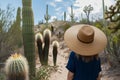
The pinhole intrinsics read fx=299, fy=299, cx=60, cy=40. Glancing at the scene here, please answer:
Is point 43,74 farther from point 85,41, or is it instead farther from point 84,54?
point 84,54

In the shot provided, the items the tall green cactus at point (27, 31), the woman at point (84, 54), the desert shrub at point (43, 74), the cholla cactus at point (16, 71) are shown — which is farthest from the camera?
the desert shrub at point (43, 74)

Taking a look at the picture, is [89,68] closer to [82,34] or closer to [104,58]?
[82,34]

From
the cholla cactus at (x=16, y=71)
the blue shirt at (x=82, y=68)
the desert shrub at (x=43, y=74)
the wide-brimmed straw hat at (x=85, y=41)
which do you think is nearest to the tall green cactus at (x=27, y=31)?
the desert shrub at (x=43, y=74)

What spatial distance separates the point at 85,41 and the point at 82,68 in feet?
1.13

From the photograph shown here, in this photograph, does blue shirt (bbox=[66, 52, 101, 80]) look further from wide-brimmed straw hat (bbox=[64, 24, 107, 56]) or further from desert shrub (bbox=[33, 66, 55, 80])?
desert shrub (bbox=[33, 66, 55, 80])

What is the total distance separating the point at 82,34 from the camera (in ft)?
12.4

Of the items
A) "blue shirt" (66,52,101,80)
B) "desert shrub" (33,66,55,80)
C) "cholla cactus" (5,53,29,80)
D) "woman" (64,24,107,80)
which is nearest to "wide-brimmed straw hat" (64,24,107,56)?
"woman" (64,24,107,80)

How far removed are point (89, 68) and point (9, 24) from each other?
11880mm

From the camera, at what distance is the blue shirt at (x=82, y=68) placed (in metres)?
3.75

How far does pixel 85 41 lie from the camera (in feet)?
12.5

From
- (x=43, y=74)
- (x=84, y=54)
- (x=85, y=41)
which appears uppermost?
(x=85, y=41)

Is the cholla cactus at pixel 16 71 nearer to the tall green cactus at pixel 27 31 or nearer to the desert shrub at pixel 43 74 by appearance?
the tall green cactus at pixel 27 31

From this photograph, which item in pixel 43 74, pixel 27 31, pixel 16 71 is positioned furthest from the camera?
pixel 43 74

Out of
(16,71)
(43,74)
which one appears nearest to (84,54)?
(16,71)
